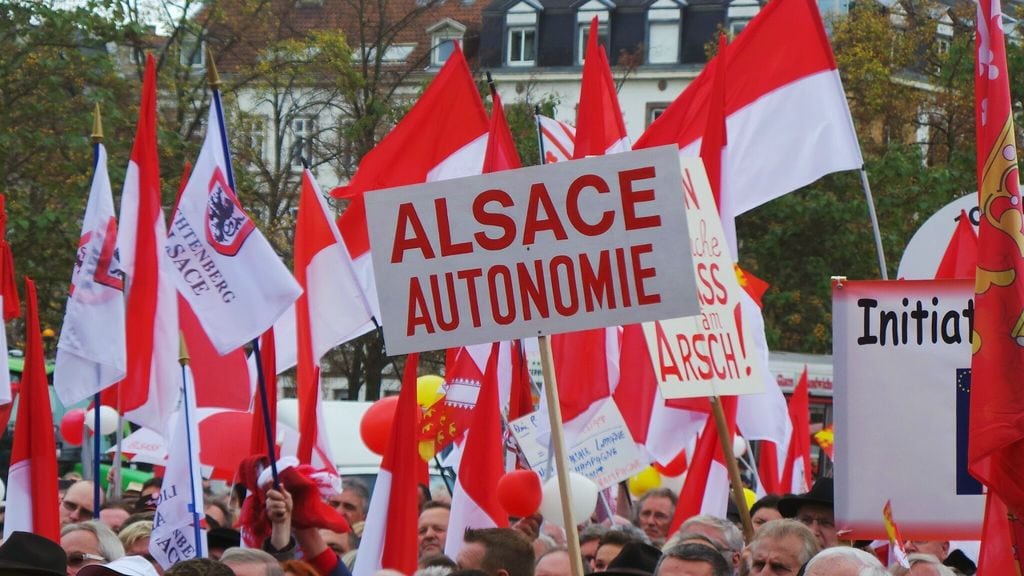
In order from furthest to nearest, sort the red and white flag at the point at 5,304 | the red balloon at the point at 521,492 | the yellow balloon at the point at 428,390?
the yellow balloon at the point at 428,390 → the red and white flag at the point at 5,304 → the red balloon at the point at 521,492

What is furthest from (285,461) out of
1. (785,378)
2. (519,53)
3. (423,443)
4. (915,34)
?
(519,53)

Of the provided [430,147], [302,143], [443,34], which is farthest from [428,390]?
[443,34]

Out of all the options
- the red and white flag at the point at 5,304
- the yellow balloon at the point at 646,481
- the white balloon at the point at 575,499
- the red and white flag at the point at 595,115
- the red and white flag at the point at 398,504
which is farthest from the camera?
the yellow balloon at the point at 646,481

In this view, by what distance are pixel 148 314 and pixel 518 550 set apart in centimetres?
345

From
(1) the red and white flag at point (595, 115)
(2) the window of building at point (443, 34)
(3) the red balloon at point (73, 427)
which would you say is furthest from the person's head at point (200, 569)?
(2) the window of building at point (443, 34)

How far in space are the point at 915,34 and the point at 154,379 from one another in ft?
88.0

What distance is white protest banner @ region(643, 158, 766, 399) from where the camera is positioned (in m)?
8.12

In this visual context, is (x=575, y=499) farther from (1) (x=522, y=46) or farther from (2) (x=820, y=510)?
(1) (x=522, y=46)

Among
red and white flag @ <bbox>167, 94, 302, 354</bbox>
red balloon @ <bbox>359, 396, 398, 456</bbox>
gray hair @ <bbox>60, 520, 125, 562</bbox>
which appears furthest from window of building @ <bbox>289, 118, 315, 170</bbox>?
gray hair @ <bbox>60, 520, 125, 562</bbox>

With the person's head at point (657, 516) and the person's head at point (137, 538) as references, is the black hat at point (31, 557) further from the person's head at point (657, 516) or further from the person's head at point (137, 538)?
the person's head at point (657, 516)

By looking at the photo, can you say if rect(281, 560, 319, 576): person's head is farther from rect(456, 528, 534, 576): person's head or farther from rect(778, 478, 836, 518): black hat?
rect(778, 478, 836, 518): black hat

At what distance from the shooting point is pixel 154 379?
9.77 meters

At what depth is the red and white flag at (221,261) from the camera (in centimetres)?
852

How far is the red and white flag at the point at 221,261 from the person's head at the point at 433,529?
1185 mm
